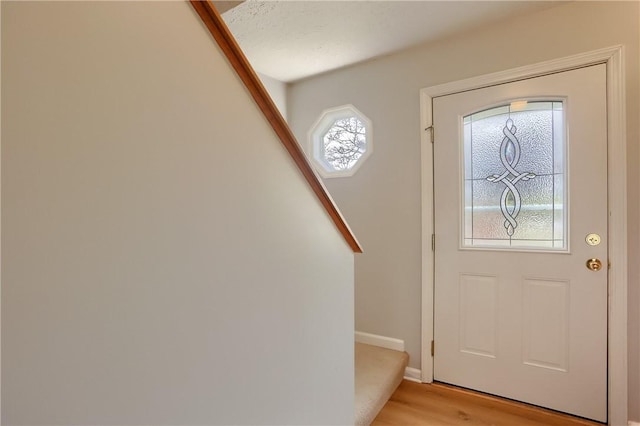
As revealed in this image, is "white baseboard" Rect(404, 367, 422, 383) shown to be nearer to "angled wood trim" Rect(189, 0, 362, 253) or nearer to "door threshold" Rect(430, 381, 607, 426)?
"door threshold" Rect(430, 381, 607, 426)

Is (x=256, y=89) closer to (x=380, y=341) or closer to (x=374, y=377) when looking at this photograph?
(x=374, y=377)

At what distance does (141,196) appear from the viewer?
0.59m

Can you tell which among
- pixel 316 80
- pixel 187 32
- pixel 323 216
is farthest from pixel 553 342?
pixel 316 80

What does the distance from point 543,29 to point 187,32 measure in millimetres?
2039

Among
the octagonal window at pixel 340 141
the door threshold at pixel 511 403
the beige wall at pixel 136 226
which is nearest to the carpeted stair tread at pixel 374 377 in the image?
the door threshold at pixel 511 403

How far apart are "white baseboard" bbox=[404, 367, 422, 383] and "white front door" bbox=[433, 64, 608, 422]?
120 mm

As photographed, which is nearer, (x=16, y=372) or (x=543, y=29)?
(x=16, y=372)

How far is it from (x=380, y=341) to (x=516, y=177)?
1.46m

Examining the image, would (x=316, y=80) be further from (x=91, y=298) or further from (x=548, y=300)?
(x=91, y=298)

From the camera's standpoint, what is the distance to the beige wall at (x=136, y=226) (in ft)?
1.48

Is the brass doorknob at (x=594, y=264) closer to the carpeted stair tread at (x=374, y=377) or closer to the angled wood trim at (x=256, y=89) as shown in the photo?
the carpeted stair tread at (x=374, y=377)

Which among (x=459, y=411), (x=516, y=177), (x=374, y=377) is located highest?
(x=516, y=177)

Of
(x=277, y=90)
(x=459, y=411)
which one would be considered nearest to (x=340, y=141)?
(x=277, y=90)

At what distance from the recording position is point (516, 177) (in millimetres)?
1868
